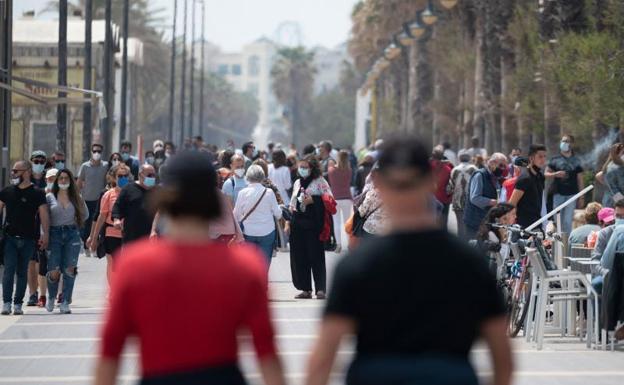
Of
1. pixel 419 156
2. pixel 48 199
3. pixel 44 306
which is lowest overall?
pixel 44 306

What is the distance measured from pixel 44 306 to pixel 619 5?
13.2m

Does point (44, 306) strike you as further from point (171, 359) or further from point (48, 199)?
point (171, 359)

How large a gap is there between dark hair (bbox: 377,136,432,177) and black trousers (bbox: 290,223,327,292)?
42.9ft

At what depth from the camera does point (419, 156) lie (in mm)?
5117

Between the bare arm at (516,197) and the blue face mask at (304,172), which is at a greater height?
the blue face mask at (304,172)

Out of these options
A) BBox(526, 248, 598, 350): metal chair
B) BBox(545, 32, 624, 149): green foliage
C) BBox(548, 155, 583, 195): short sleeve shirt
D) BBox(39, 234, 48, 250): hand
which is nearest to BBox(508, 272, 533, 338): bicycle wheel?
BBox(526, 248, 598, 350): metal chair

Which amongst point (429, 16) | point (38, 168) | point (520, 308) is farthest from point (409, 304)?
point (429, 16)

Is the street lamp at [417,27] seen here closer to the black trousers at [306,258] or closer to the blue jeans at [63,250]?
the black trousers at [306,258]

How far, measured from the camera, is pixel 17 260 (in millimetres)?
16438

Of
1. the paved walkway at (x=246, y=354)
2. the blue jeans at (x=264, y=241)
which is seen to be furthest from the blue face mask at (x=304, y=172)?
the paved walkway at (x=246, y=354)

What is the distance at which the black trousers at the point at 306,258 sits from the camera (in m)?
18.3

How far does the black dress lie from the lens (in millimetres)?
18234

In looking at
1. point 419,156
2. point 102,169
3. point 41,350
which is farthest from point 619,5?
point 419,156

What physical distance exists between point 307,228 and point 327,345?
13.2 meters
